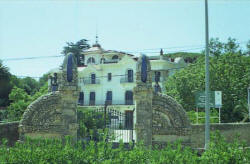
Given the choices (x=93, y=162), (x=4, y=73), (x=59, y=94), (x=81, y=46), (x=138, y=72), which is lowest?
(x=93, y=162)

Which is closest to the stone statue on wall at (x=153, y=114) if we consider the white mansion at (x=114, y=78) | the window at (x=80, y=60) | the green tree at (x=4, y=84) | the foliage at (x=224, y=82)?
→ the foliage at (x=224, y=82)

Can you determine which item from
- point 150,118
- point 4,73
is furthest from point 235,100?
point 4,73

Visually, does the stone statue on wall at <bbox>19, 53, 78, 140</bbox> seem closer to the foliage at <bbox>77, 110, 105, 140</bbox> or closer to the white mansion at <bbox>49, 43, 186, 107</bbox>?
the foliage at <bbox>77, 110, 105, 140</bbox>

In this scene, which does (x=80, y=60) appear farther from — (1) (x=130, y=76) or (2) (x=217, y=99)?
(2) (x=217, y=99)

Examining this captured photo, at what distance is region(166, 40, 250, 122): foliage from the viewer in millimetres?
28125

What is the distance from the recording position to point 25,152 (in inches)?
292

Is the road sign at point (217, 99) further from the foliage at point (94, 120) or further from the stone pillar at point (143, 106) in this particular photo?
the stone pillar at point (143, 106)

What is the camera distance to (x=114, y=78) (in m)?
46.3

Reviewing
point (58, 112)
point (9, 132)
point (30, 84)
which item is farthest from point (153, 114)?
point (30, 84)

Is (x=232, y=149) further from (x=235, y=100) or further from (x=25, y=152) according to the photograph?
(x=235, y=100)

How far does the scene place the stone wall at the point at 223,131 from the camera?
1980cm

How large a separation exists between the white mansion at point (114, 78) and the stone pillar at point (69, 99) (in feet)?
98.0

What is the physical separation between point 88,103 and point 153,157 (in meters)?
40.8

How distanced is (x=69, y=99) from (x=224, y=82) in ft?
61.2
